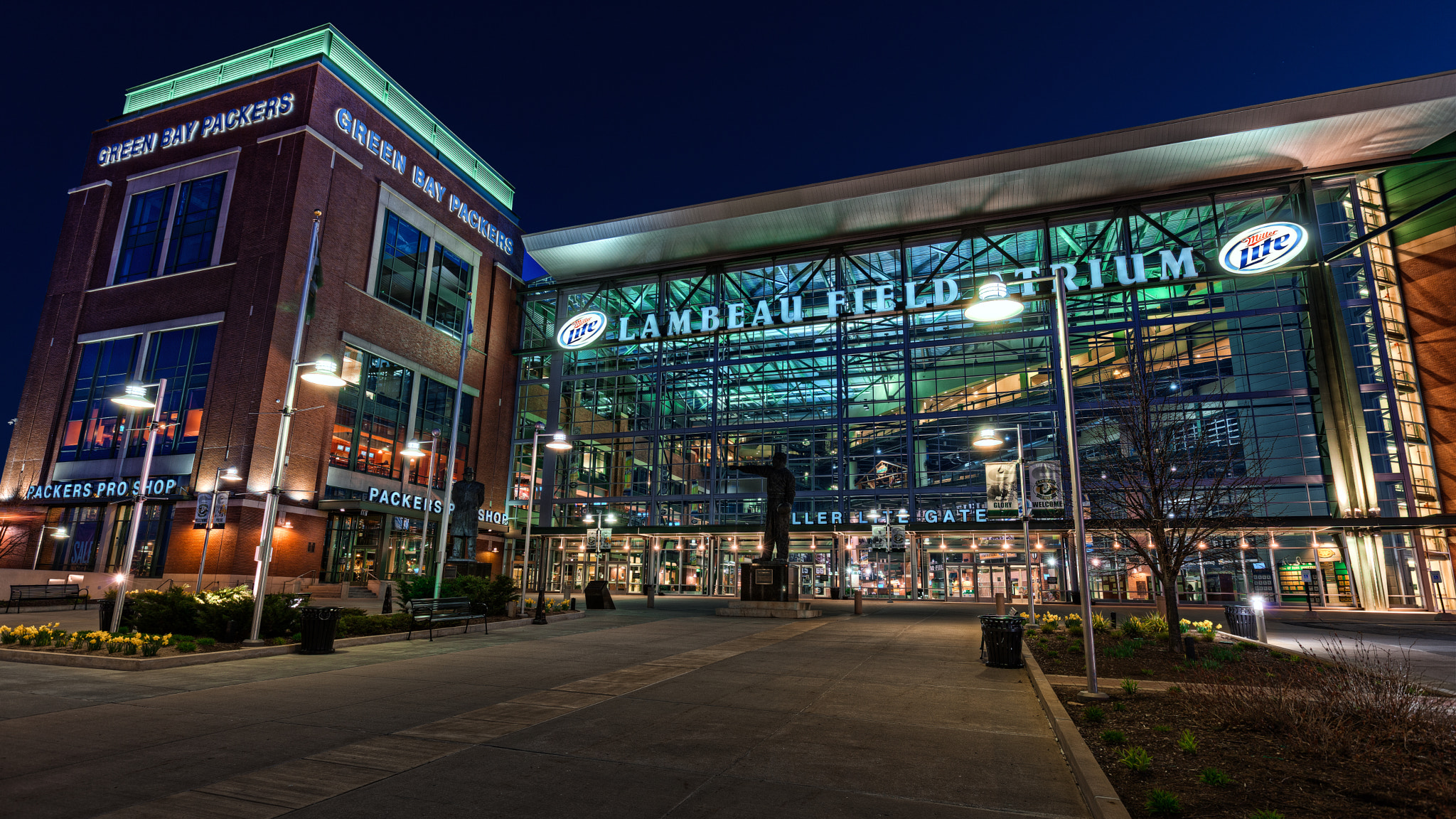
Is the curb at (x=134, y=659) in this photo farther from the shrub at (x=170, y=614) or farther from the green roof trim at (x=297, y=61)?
the green roof trim at (x=297, y=61)

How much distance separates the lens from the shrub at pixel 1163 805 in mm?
5809

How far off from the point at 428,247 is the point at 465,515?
26.6m

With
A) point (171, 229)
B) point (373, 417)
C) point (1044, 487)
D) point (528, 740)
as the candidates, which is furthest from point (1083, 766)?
point (171, 229)

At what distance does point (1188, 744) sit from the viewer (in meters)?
7.59

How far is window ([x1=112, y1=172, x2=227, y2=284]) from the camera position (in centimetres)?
4188

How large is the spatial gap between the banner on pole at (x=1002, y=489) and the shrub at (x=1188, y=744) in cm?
1341

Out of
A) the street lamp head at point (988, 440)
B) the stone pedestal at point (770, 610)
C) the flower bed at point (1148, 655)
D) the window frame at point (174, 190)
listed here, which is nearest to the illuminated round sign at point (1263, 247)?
the flower bed at point (1148, 655)

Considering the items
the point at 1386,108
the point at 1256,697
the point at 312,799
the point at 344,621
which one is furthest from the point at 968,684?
the point at 1386,108

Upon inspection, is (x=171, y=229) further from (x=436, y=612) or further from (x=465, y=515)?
(x=436, y=612)

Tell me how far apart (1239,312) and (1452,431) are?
467 inches

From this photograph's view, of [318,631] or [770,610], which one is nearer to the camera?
[318,631]

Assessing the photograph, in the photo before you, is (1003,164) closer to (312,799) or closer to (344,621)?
(344,621)

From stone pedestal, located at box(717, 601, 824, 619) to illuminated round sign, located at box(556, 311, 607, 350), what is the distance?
27.8m

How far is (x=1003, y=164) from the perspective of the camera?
42.8 metres
